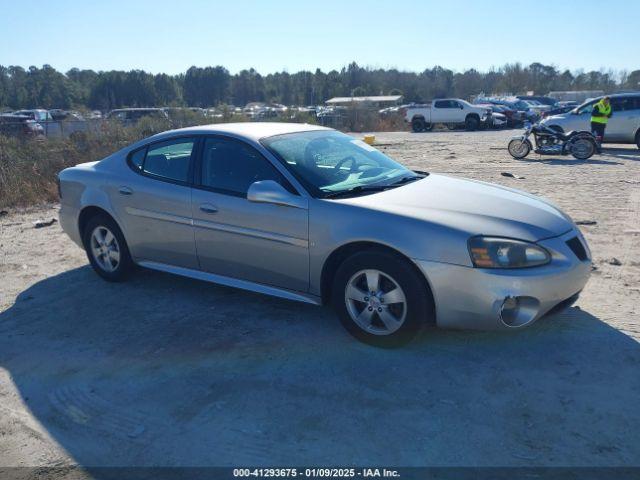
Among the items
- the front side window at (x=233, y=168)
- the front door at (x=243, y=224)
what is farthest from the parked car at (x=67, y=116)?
the front door at (x=243, y=224)

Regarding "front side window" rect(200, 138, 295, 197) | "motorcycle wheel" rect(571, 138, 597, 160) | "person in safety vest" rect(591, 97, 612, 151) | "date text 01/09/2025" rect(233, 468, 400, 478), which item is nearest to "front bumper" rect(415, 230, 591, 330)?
"date text 01/09/2025" rect(233, 468, 400, 478)

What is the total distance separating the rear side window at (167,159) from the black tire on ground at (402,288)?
1.81m

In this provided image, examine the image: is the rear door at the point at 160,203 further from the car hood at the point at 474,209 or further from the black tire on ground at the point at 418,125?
the black tire on ground at the point at 418,125

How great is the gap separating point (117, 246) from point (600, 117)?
14.5m

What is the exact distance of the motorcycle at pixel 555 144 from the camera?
15.0 meters

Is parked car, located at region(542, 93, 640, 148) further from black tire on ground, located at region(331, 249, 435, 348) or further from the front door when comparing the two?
black tire on ground, located at region(331, 249, 435, 348)

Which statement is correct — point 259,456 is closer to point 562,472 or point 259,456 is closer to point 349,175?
point 562,472

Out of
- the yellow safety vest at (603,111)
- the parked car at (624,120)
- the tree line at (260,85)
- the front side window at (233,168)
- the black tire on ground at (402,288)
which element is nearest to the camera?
the black tire on ground at (402,288)

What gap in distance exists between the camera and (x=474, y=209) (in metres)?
4.01

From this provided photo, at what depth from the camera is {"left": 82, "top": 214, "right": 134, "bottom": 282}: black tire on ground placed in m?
5.47

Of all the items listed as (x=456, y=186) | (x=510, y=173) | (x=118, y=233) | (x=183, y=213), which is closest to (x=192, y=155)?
(x=183, y=213)

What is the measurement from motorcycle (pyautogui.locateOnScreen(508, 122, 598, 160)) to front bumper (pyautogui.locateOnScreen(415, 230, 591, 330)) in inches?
501

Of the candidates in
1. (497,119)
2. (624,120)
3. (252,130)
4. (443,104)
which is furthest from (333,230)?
(443,104)

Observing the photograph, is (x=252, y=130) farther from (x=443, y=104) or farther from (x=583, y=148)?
(x=443, y=104)
